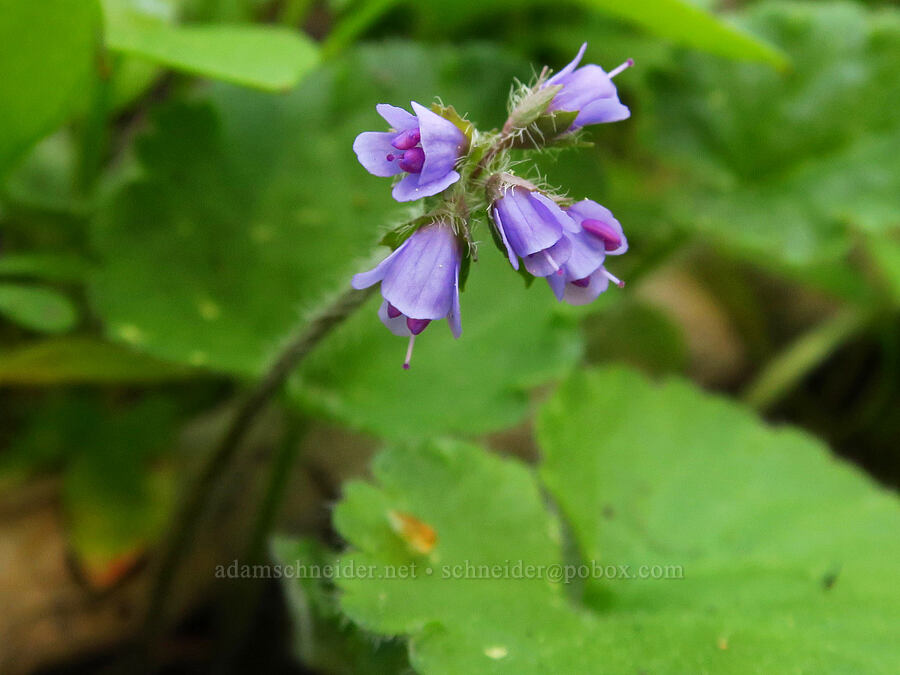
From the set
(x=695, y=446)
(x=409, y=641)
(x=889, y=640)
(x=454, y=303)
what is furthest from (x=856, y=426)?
(x=454, y=303)

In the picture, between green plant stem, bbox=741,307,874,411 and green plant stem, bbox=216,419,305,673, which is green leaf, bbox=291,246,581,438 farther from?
green plant stem, bbox=741,307,874,411

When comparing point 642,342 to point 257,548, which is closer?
point 257,548

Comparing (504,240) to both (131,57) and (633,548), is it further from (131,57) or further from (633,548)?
(131,57)

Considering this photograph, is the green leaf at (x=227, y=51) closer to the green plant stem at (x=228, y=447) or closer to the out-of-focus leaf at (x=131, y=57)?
the out-of-focus leaf at (x=131, y=57)

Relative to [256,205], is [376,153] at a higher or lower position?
higher

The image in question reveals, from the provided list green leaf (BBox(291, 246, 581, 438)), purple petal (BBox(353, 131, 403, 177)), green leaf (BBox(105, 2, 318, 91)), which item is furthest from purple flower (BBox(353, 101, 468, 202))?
green leaf (BBox(291, 246, 581, 438))

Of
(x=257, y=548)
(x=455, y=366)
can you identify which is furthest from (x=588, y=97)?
(x=257, y=548)

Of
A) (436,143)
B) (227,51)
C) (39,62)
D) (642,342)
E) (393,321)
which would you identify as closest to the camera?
(436,143)

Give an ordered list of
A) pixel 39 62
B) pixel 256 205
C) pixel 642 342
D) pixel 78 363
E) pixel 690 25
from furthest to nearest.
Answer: pixel 642 342
pixel 256 205
pixel 78 363
pixel 690 25
pixel 39 62
